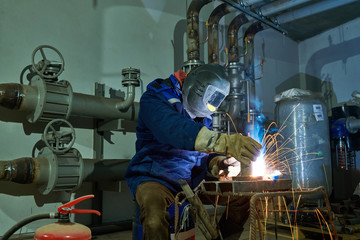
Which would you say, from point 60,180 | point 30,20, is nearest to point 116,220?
point 60,180

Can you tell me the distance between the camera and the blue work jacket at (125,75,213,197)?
1.77 metres

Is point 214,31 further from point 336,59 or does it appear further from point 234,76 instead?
point 336,59

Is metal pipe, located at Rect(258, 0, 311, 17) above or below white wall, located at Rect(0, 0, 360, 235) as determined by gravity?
above

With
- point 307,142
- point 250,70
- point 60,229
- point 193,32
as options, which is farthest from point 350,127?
point 60,229

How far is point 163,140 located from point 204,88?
1.36 ft

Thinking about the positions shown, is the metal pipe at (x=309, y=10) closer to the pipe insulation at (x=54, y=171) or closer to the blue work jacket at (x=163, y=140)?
the blue work jacket at (x=163, y=140)

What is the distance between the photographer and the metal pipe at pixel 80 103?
99.2 inches

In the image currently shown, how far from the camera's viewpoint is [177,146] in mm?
1734

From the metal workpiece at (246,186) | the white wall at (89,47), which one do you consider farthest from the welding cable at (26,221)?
the white wall at (89,47)

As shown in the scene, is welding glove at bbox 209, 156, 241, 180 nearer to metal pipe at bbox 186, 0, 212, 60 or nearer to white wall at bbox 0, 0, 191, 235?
white wall at bbox 0, 0, 191, 235

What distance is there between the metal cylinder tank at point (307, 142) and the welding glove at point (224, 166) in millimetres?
2085

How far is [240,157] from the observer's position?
1627mm

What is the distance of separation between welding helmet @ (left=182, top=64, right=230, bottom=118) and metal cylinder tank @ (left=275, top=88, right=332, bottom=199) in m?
2.47

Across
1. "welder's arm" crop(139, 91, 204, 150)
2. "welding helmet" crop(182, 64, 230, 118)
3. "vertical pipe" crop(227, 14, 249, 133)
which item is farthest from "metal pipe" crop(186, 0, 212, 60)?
"welder's arm" crop(139, 91, 204, 150)
